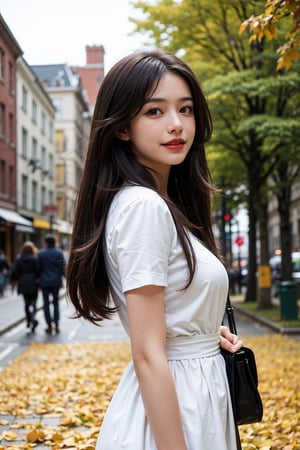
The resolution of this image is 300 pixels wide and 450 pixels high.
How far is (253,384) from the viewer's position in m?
2.13

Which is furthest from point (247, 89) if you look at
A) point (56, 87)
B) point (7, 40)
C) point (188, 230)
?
point (56, 87)

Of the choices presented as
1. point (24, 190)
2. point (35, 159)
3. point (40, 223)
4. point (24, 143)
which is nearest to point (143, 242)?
point (24, 143)

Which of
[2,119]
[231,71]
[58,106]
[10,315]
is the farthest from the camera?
[58,106]

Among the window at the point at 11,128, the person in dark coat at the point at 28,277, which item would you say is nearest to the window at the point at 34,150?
the window at the point at 11,128

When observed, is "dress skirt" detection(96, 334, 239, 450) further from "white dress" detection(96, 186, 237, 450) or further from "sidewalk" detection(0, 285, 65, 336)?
"sidewalk" detection(0, 285, 65, 336)

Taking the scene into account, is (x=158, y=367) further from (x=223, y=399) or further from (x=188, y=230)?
(x=188, y=230)

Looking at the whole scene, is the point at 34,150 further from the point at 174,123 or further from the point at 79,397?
the point at 174,123

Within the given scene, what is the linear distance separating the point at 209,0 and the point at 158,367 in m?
17.0

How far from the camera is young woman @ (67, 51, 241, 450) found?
5.91 feet

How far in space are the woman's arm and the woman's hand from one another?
1.42ft

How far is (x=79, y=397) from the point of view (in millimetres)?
6824

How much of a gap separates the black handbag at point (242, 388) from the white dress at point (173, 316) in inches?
1.2

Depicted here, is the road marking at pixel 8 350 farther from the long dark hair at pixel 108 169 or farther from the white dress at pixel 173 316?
the white dress at pixel 173 316

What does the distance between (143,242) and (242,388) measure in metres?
0.63
